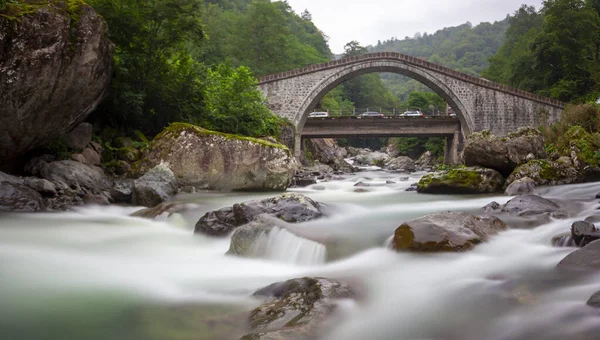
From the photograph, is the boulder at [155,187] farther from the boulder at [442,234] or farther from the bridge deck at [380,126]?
the bridge deck at [380,126]

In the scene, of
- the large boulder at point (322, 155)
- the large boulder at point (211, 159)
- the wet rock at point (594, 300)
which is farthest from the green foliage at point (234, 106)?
the large boulder at point (322, 155)

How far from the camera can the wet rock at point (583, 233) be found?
5434mm

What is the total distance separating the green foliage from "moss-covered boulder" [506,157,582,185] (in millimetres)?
9636

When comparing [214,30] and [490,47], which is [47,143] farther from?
[490,47]

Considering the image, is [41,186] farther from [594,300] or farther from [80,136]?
[594,300]

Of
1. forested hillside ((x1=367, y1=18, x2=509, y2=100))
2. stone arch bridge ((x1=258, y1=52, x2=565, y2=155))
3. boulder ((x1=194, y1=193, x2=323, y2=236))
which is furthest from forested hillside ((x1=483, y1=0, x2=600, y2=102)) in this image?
forested hillside ((x1=367, y1=18, x2=509, y2=100))

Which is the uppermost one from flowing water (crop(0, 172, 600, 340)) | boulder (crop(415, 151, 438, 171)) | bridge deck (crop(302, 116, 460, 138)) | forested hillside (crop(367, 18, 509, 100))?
forested hillside (crop(367, 18, 509, 100))

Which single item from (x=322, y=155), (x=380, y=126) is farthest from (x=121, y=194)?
(x=322, y=155)

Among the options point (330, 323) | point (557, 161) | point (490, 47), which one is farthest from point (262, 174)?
point (490, 47)

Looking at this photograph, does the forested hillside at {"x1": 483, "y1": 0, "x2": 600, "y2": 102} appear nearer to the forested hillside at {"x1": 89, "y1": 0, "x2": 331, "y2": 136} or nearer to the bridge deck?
the bridge deck

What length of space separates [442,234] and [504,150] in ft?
27.3

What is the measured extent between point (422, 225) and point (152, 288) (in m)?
3.36

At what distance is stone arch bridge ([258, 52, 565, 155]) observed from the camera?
30578mm

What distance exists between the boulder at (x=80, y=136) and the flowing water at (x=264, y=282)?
4092 mm
